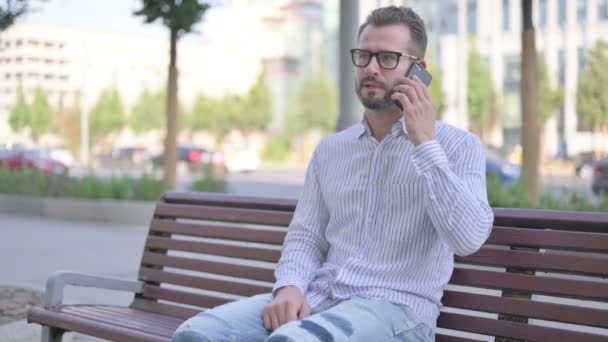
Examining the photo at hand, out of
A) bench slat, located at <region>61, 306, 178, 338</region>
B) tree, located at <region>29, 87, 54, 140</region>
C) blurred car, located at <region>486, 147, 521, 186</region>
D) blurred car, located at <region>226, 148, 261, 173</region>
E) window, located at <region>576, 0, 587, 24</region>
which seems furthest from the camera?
tree, located at <region>29, 87, 54, 140</region>

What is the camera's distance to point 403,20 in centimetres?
324

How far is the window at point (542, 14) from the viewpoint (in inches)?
2566

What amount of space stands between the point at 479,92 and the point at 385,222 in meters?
56.9

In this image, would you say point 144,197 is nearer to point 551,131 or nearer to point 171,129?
point 171,129

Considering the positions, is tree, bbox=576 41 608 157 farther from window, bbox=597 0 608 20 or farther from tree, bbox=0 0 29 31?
tree, bbox=0 0 29 31

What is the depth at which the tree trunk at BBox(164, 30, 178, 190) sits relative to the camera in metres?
14.9

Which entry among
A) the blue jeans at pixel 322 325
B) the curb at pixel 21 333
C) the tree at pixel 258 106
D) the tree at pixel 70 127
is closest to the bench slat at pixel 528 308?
the blue jeans at pixel 322 325

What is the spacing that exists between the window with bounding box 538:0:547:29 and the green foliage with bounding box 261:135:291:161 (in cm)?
2099

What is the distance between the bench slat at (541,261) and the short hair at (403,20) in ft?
2.53

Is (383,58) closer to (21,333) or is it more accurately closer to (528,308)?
(528,308)

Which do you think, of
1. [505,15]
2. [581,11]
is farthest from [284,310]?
[505,15]

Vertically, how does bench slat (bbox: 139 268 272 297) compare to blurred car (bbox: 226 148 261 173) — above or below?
above

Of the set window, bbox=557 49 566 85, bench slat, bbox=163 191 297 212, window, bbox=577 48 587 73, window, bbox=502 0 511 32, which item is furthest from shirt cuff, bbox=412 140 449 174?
window, bbox=502 0 511 32

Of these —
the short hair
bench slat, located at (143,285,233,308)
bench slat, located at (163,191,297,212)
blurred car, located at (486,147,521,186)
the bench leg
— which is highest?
the short hair
